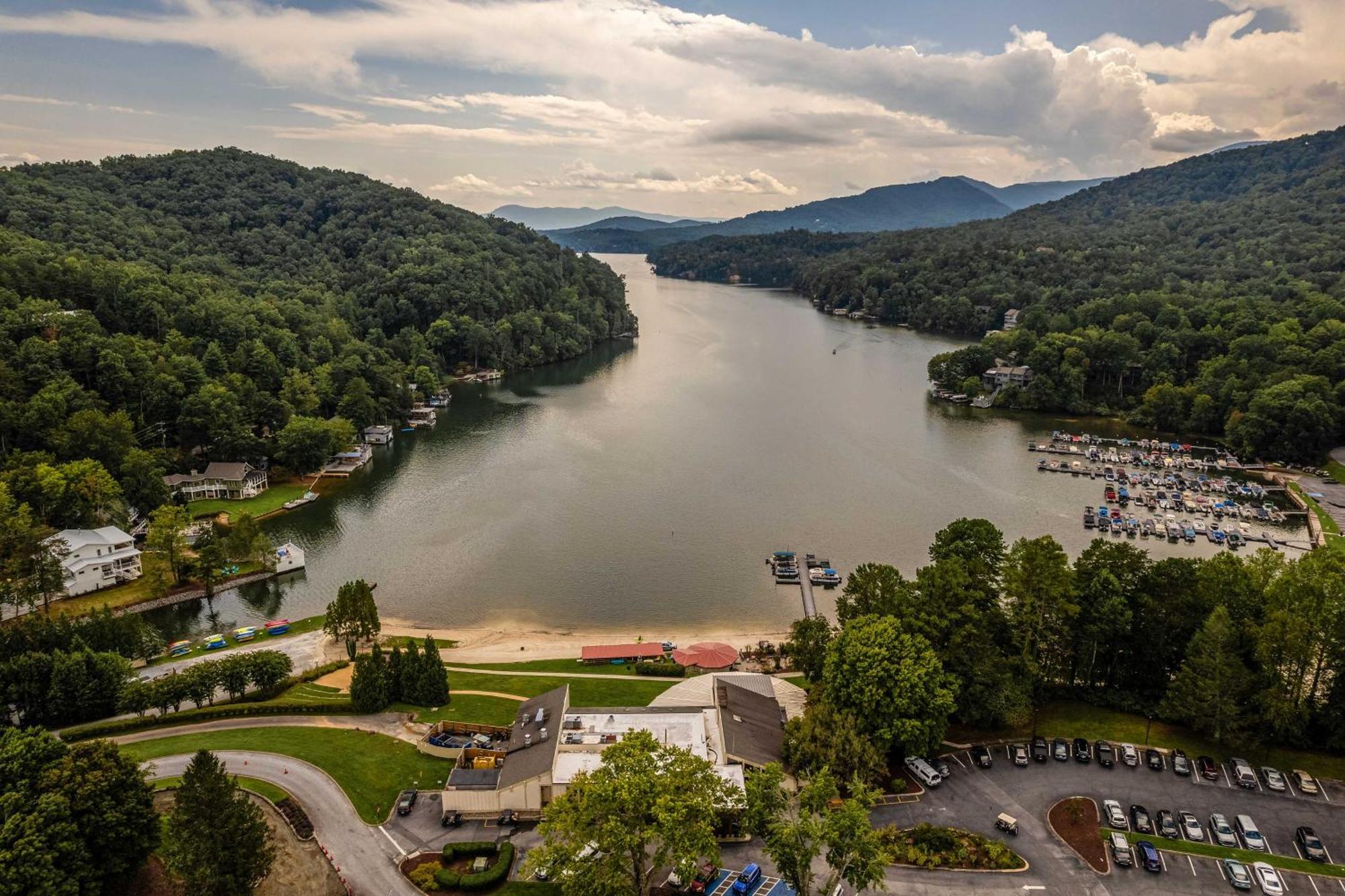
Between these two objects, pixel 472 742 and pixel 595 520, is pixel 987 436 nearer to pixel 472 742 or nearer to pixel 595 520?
pixel 595 520

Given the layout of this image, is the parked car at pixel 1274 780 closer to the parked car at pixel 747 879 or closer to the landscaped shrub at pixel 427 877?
the parked car at pixel 747 879

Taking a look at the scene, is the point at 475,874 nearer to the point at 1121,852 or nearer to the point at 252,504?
the point at 1121,852

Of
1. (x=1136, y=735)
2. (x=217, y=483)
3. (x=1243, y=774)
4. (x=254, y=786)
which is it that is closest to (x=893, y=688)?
(x=1136, y=735)

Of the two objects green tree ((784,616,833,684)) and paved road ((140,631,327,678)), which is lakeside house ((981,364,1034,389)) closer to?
green tree ((784,616,833,684))

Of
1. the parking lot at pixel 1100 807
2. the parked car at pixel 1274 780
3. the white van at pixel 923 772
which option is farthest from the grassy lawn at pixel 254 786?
the parked car at pixel 1274 780

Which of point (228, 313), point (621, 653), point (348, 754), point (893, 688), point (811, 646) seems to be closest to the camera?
point (893, 688)

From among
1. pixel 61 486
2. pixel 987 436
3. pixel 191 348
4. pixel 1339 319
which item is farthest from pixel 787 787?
pixel 1339 319

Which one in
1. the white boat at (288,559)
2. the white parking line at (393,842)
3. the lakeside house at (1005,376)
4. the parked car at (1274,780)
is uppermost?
the lakeside house at (1005,376)
